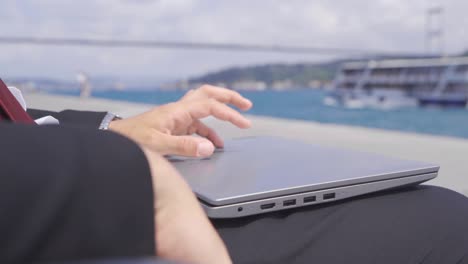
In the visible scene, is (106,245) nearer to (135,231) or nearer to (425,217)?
(135,231)

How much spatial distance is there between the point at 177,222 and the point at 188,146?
0.83ft

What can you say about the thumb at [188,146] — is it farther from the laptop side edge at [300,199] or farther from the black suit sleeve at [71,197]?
the black suit sleeve at [71,197]

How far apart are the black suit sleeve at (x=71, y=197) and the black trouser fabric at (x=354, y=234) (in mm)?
181

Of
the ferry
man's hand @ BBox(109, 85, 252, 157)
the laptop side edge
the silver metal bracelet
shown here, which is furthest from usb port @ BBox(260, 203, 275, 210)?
the ferry

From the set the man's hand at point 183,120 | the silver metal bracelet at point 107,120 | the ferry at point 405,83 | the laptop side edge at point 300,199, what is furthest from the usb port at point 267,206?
the ferry at point 405,83

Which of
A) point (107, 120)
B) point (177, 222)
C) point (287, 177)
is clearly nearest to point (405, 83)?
point (107, 120)

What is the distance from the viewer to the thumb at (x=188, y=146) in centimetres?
46

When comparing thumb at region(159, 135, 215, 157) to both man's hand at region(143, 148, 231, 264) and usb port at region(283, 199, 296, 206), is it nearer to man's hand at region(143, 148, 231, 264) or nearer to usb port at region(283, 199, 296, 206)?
usb port at region(283, 199, 296, 206)

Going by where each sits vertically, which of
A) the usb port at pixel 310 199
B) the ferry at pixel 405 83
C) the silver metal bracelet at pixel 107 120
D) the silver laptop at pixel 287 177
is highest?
the silver metal bracelet at pixel 107 120

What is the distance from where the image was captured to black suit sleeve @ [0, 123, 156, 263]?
18 cm

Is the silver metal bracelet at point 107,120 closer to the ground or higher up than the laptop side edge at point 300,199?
higher up

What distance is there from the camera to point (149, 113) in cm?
55

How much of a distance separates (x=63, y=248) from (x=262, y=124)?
1710 mm

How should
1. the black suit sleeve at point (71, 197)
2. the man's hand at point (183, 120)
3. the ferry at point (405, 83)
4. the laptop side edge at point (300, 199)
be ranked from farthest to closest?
the ferry at point (405, 83) < the man's hand at point (183, 120) < the laptop side edge at point (300, 199) < the black suit sleeve at point (71, 197)
